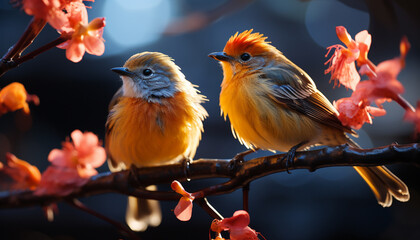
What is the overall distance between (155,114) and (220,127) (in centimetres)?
48

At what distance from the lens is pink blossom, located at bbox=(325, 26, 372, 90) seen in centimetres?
43

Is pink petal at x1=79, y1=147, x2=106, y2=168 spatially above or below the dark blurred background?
below

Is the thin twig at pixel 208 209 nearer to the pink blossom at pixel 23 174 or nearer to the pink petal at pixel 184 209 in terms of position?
the pink petal at pixel 184 209

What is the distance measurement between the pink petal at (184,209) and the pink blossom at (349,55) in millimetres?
227

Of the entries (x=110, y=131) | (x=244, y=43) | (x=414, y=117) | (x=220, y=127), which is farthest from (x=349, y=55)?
(x=220, y=127)

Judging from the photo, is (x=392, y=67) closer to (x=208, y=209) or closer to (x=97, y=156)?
(x=208, y=209)

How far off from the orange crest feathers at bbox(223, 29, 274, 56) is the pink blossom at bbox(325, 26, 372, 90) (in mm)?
282

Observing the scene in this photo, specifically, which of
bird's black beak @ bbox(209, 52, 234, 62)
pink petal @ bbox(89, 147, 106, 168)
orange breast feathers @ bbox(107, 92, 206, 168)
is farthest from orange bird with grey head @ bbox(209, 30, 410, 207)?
pink petal @ bbox(89, 147, 106, 168)

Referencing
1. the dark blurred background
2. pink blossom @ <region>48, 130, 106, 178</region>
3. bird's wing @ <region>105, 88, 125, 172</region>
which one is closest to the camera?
pink blossom @ <region>48, 130, 106, 178</region>

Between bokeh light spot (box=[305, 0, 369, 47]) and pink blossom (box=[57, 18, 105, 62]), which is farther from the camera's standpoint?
bokeh light spot (box=[305, 0, 369, 47])

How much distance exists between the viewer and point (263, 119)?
2.46 ft

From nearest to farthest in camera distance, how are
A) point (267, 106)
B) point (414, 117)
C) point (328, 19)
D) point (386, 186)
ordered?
point (414, 117)
point (386, 186)
point (267, 106)
point (328, 19)

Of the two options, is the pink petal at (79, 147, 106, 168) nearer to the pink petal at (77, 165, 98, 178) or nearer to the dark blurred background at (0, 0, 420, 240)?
the pink petal at (77, 165, 98, 178)

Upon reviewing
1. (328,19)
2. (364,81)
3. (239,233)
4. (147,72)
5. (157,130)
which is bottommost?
(239,233)
